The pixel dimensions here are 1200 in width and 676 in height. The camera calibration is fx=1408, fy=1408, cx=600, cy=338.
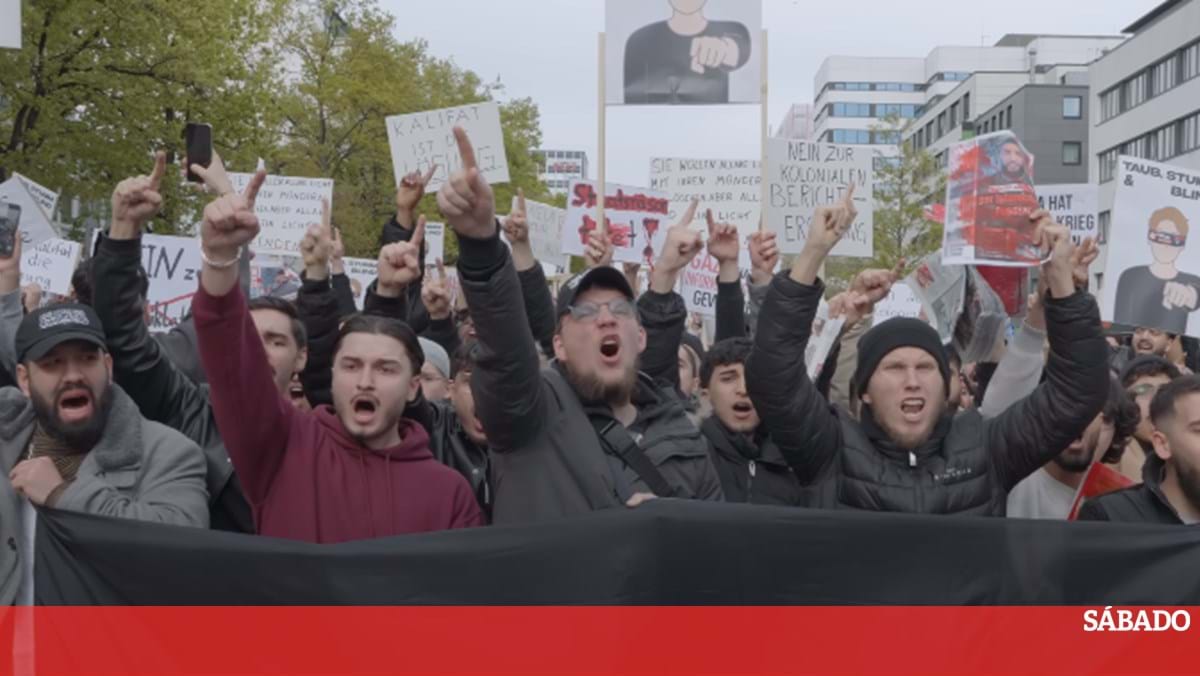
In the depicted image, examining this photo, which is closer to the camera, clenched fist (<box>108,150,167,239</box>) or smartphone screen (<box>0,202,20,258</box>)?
clenched fist (<box>108,150,167,239</box>)

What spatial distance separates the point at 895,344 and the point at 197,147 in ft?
7.13

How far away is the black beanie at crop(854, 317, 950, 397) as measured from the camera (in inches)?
164

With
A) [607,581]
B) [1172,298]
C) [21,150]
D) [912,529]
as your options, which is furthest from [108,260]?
[21,150]

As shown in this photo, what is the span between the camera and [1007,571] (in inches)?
133

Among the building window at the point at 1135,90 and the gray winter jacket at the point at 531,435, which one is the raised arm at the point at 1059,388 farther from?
the building window at the point at 1135,90

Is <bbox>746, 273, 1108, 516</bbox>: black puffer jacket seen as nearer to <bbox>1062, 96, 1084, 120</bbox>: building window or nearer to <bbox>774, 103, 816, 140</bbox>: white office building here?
<bbox>1062, 96, 1084, 120</bbox>: building window

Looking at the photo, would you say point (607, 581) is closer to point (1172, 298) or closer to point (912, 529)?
point (912, 529)

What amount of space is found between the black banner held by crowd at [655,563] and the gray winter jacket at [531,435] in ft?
1.02

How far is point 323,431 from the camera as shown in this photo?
3.87 meters

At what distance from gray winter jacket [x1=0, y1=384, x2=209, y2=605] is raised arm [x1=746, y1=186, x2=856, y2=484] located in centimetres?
161

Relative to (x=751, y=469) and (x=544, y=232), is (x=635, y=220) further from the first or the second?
(x=751, y=469)

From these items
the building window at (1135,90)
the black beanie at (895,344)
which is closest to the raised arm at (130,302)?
the black beanie at (895,344)
